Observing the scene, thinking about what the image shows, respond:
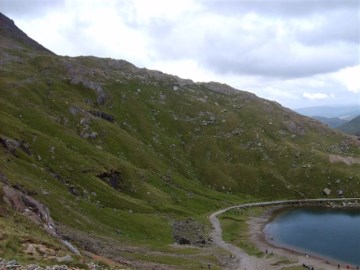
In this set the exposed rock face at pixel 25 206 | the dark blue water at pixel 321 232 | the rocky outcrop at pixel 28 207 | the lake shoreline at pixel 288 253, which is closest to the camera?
the rocky outcrop at pixel 28 207

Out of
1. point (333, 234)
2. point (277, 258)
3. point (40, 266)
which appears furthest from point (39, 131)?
point (40, 266)

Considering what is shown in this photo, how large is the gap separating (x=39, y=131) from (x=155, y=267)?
117660 mm

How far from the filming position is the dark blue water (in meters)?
132

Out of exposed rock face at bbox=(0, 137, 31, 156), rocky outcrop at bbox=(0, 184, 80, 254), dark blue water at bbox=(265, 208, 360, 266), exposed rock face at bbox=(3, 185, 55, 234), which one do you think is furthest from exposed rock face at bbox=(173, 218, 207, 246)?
exposed rock face at bbox=(0, 137, 31, 156)

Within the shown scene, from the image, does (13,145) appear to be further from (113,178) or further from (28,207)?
(28,207)

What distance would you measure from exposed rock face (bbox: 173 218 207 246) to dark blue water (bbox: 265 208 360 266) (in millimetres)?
27126

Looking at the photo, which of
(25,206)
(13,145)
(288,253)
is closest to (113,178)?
(13,145)

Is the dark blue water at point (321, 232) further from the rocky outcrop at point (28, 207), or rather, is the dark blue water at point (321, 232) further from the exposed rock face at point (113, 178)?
the rocky outcrop at point (28, 207)

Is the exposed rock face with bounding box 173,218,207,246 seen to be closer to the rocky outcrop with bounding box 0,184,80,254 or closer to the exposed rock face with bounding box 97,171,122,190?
the exposed rock face with bounding box 97,171,122,190

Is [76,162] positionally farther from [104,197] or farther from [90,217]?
[90,217]

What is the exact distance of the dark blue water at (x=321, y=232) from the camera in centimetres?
13238

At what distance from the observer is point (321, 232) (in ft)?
516

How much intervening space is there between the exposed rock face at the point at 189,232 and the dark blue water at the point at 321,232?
27.1 m

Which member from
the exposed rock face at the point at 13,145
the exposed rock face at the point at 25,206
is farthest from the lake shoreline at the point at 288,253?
the exposed rock face at the point at 13,145
